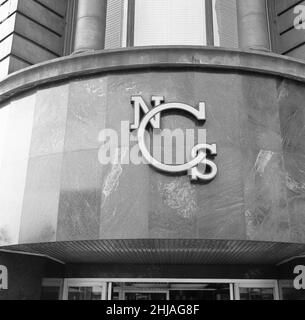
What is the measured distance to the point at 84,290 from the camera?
11.9 m

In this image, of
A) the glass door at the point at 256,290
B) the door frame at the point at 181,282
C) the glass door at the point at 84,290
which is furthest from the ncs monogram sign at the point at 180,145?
the glass door at the point at 84,290

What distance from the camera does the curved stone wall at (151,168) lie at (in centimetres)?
954

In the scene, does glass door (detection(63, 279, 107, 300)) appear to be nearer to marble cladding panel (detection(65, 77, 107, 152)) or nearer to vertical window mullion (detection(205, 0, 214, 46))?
marble cladding panel (detection(65, 77, 107, 152))

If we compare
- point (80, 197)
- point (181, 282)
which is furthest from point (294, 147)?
point (80, 197)

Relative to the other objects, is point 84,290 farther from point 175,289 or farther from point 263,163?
point 263,163

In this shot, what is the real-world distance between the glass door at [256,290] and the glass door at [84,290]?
12.0 ft

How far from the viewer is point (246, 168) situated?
9922 mm

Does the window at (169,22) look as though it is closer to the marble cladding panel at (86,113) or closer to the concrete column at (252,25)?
A: the concrete column at (252,25)

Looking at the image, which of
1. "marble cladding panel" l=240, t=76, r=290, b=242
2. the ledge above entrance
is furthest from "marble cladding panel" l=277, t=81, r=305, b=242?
the ledge above entrance

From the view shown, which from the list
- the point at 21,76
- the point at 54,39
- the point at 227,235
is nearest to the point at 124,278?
the point at 227,235

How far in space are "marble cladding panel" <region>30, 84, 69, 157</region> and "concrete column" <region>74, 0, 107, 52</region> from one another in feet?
10.4

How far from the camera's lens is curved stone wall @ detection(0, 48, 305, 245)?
31.3 feet

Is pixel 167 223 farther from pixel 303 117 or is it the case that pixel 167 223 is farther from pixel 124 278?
pixel 303 117

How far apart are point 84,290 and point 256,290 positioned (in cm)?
472
